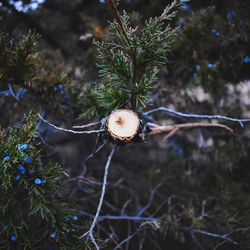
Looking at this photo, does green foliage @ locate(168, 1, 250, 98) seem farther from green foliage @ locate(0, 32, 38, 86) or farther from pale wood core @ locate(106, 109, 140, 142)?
green foliage @ locate(0, 32, 38, 86)

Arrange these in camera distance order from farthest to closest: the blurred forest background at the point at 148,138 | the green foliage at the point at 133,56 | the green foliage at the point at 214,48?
1. the green foliage at the point at 214,48
2. the blurred forest background at the point at 148,138
3. the green foliage at the point at 133,56

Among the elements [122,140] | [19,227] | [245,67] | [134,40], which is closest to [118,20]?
[134,40]

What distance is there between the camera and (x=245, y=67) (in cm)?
159

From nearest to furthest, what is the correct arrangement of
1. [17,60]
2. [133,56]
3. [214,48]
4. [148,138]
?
[133,56] → [17,60] → [148,138] → [214,48]

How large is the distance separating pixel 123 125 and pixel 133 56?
0.31 meters

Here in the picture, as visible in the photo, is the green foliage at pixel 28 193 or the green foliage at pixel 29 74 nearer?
the green foliage at pixel 28 193

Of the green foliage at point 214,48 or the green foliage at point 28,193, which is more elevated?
the green foliage at point 214,48

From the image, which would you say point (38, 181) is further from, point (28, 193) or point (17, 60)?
point (17, 60)

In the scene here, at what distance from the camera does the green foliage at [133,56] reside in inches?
35.9

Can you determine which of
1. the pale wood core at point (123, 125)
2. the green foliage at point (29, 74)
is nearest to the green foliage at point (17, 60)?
the green foliage at point (29, 74)

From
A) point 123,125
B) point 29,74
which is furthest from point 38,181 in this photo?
point 29,74

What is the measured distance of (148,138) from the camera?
4.47ft

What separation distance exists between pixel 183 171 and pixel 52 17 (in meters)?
2.19

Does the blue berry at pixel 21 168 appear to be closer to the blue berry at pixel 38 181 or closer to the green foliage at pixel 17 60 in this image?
the blue berry at pixel 38 181
